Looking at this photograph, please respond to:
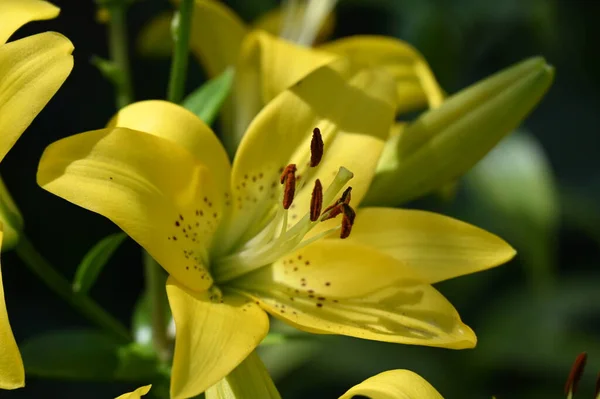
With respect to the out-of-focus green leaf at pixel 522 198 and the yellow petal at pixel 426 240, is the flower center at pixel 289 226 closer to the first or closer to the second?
the yellow petal at pixel 426 240

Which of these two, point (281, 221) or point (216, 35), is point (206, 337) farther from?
point (216, 35)

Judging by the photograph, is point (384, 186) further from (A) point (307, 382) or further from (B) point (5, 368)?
(A) point (307, 382)

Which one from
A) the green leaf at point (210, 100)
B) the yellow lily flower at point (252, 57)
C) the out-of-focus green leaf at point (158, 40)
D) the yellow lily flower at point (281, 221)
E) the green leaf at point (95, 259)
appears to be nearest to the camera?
the yellow lily flower at point (281, 221)

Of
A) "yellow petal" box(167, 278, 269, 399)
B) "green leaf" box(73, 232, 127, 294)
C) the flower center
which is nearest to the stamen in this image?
the flower center

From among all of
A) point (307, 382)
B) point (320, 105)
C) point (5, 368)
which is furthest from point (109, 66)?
point (307, 382)

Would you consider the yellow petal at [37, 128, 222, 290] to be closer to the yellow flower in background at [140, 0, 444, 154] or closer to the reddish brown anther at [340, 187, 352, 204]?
the reddish brown anther at [340, 187, 352, 204]

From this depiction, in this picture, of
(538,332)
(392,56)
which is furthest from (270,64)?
(538,332)

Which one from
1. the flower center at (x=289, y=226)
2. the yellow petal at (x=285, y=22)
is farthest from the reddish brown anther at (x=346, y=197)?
the yellow petal at (x=285, y=22)
